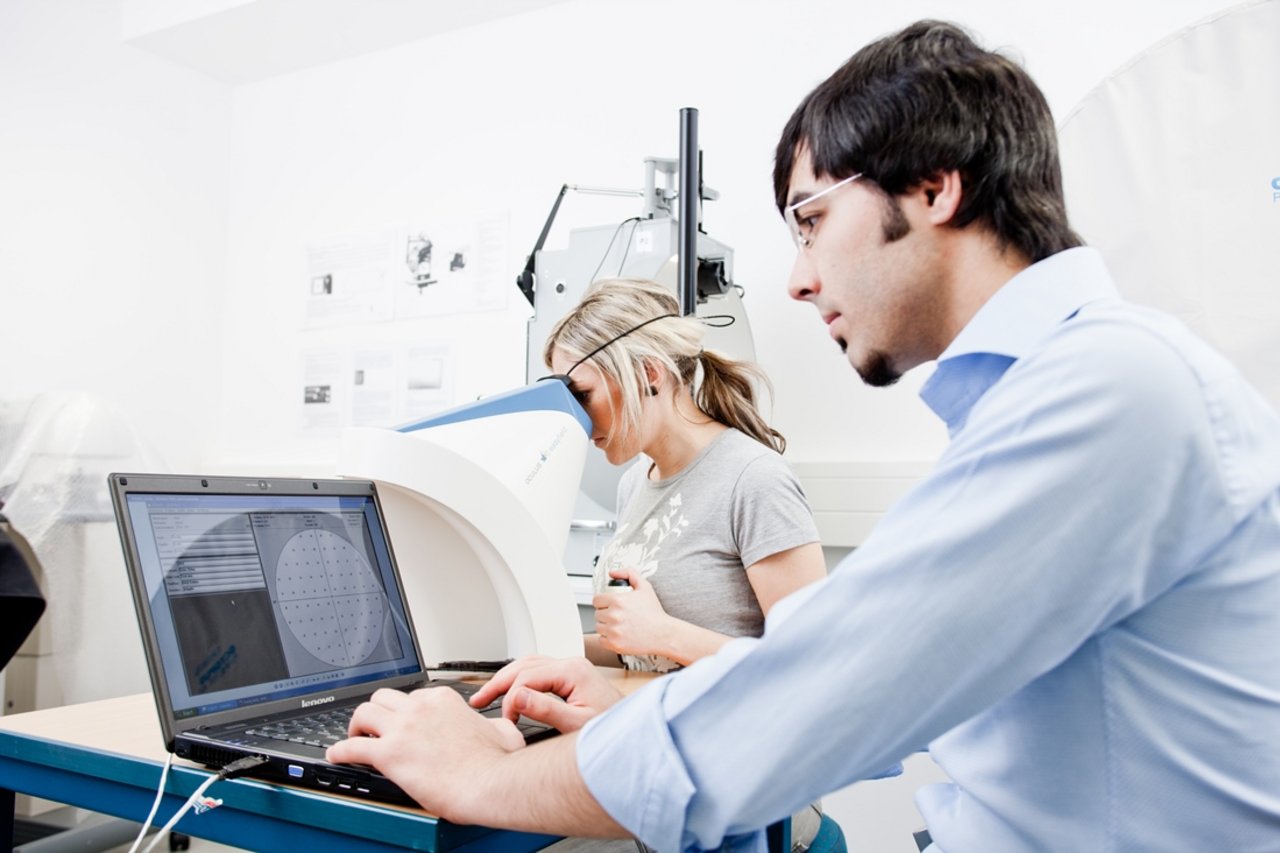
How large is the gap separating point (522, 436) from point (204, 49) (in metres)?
3.11

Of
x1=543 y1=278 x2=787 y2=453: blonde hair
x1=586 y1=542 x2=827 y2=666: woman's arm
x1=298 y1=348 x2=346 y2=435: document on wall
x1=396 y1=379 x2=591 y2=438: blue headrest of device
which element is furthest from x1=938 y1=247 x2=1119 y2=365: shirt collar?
x1=298 y1=348 x2=346 y2=435: document on wall

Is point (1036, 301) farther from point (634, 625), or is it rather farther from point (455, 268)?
point (455, 268)

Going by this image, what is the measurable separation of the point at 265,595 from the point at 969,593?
0.64 meters

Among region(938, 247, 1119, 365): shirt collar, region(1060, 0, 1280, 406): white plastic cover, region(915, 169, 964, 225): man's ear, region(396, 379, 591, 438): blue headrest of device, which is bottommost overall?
region(396, 379, 591, 438): blue headrest of device

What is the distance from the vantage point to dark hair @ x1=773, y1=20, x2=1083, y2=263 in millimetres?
749

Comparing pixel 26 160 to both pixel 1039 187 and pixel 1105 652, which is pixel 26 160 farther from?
pixel 1105 652

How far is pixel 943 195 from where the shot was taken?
2.47ft

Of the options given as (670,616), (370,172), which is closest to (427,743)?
(670,616)

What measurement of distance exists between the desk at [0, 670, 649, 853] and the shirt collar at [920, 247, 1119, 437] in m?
0.48

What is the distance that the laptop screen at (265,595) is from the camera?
80 cm

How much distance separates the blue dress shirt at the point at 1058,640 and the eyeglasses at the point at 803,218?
0.27 meters

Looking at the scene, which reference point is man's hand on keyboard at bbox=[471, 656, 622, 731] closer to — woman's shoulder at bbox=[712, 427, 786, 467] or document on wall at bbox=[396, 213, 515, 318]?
woman's shoulder at bbox=[712, 427, 786, 467]

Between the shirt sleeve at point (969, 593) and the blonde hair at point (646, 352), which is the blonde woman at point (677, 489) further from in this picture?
the shirt sleeve at point (969, 593)

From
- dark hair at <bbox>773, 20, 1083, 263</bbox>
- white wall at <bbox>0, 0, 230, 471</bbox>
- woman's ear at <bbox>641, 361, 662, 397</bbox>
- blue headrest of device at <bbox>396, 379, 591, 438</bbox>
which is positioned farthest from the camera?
white wall at <bbox>0, 0, 230, 471</bbox>
